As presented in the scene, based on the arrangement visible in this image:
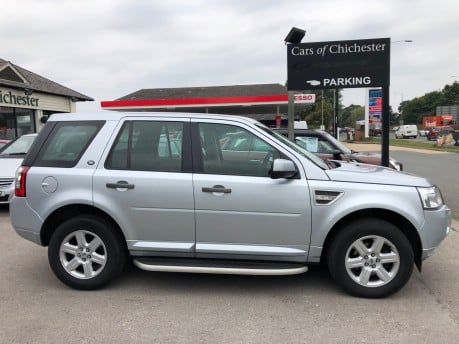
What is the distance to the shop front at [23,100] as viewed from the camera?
778 inches

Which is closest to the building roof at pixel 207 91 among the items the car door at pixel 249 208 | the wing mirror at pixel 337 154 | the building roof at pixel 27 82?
the building roof at pixel 27 82

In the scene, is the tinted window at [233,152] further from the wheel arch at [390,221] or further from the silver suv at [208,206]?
the wheel arch at [390,221]

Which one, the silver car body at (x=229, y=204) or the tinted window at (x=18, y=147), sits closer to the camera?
the silver car body at (x=229, y=204)

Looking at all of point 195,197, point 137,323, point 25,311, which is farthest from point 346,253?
point 25,311

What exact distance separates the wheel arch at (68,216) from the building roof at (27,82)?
16472 mm

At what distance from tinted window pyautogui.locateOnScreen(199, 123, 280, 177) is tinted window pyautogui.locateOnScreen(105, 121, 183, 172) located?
0.27 m

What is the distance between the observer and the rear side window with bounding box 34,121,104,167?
4504 millimetres

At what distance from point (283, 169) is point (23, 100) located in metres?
20.0

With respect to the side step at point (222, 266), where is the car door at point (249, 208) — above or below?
above

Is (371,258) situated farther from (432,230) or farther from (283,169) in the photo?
(283,169)

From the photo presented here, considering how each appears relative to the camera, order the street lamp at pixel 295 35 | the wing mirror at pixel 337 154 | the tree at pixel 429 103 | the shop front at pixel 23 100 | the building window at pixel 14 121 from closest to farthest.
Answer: the street lamp at pixel 295 35 → the wing mirror at pixel 337 154 → the shop front at pixel 23 100 → the building window at pixel 14 121 → the tree at pixel 429 103

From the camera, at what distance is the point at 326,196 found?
13.6 feet

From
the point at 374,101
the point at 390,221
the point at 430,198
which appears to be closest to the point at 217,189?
the point at 390,221

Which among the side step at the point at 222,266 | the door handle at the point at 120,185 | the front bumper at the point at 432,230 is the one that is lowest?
the side step at the point at 222,266
